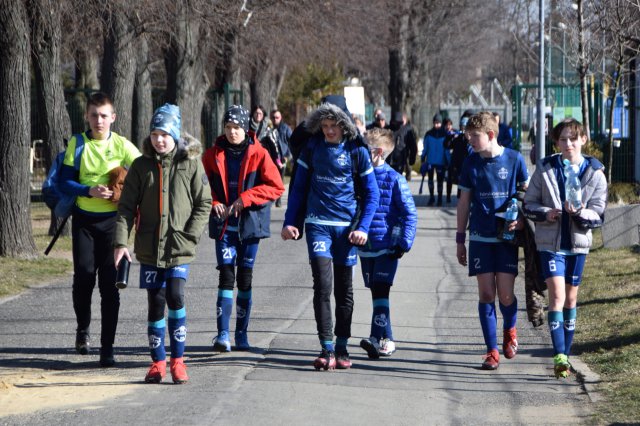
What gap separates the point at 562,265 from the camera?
26.3ft

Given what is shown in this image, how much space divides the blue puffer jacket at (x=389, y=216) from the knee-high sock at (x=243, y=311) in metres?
1.00

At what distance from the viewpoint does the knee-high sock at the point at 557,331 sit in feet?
26.3

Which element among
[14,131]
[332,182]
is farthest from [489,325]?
[14,131]

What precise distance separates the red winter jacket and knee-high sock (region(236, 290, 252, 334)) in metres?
0.49

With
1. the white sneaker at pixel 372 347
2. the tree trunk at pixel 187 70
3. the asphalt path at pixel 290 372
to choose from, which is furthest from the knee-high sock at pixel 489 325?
the tree trunk at pixel 187 70

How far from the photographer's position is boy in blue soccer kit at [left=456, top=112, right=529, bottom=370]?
27.1ft

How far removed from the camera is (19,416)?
6.72 metres

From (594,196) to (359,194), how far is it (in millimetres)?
1598

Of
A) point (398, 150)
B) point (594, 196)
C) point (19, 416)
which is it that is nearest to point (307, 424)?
point (19, 416)

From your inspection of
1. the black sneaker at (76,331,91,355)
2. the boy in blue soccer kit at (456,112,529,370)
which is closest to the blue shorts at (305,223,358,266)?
the boy in blue soccer kit at (456,112,529,370)

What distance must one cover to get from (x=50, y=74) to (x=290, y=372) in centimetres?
1068

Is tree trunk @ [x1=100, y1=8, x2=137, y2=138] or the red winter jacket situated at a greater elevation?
tree trunk @ [x1=100, y1=8, x2=137, y2=138]

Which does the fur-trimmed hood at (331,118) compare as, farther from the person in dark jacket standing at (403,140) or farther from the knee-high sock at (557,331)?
the person in dark jacket standing at (403,140)

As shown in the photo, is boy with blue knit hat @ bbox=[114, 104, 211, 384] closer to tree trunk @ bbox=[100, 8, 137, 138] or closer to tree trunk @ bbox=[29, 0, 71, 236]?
tree trunk @ bbox=[29, 0, 71, 236]
